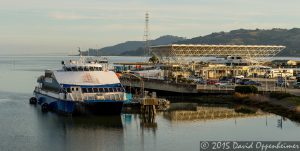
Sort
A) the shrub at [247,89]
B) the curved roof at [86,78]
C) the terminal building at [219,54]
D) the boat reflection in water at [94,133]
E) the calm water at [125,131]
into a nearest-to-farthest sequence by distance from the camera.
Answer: the calm water at [125,131], the boat reflection in water at [94,133], the curved roof at [86,78], the shrub at [247,89], the terminal building at [219,54]

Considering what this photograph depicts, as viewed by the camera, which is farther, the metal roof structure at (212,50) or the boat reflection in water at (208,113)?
the metal roof structure at (212,50)

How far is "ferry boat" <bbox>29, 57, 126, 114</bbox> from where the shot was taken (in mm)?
64375

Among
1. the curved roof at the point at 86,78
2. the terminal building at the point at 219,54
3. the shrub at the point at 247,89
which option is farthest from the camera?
the terminal building at the point at 219,54

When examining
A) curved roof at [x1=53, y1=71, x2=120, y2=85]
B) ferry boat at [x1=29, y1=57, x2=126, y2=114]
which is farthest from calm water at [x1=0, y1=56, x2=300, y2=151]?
curved roof at [x1=53, y1=71, x2=120, y2=85]

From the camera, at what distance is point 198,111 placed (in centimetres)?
7462

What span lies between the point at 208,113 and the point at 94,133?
2174 cm

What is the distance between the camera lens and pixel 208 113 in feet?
237

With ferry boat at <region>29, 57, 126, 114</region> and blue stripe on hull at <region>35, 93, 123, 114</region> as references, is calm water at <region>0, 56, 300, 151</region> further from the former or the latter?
ferry boat at <region>29, 57, 126, 114</region>

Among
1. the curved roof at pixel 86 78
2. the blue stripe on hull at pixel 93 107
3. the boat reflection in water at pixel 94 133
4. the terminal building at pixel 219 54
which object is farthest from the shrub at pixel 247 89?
the terminal building at pixel 219 54

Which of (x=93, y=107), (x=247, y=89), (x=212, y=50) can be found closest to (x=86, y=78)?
(x=93, y=107)

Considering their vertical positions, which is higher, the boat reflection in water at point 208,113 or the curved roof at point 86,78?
the curved roof at point 86,78

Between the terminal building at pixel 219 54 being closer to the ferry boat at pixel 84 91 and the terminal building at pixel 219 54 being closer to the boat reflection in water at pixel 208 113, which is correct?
the boat reflection in water at pixel 208 113

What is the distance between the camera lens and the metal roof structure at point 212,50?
414 feet

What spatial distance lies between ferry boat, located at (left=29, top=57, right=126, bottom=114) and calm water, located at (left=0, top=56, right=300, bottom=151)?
4.85 ft
